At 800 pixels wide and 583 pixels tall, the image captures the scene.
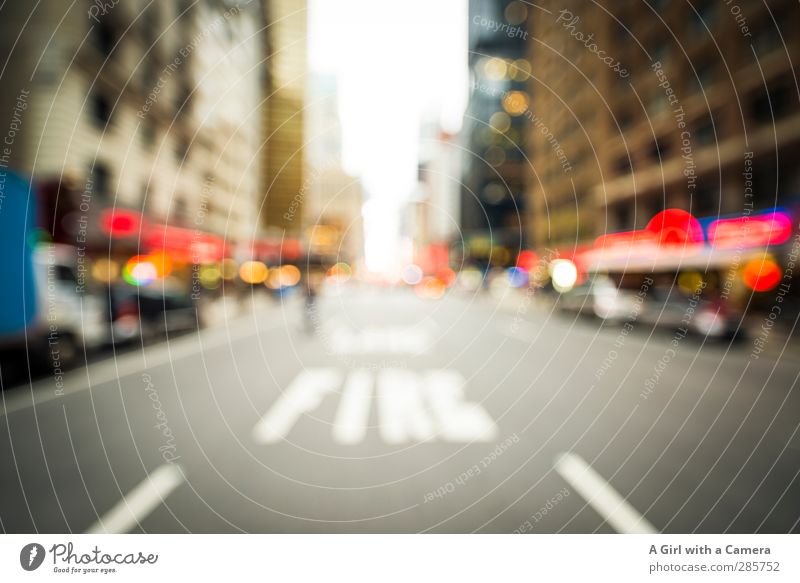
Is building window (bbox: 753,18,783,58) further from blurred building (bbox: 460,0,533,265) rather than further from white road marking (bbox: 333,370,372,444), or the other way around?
blurred building (bbox: 460,0,533,265)

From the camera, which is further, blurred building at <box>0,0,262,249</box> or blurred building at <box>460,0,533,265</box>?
blurred building at <box>460,0,533,265</box>

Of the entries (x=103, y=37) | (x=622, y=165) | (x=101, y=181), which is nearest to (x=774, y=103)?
(x=622, y=165)

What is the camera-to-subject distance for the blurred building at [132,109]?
50.9ft

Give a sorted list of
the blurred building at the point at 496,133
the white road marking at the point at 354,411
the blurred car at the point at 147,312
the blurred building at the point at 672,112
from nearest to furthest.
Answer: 1. the white road marking at the point at 354,411
2. the blurred car at the point at 147,312
3. the blurred building at the point at 672,112
4. the blurred building at the point at 496,133

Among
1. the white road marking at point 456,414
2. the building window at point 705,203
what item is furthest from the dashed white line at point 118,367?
the building window at point 705,203

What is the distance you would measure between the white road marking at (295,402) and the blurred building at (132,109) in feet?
27.6

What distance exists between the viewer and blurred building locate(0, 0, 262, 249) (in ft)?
50.9

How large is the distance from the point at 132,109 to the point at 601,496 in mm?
27080

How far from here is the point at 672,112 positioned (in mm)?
31391

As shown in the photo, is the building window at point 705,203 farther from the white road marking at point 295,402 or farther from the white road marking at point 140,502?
the white road marking at point 140,502

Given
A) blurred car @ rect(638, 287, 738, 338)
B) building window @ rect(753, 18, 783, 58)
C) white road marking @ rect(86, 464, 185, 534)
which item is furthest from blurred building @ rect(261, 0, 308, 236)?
building window @ rect(753, 18, 783, 58)

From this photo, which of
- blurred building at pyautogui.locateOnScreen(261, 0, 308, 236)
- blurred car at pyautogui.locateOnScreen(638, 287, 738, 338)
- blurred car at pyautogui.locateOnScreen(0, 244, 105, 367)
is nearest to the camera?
blurred car at pyautogui.locateOnScreen(0, 244, 105, 367)

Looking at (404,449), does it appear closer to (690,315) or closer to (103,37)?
(690,315)

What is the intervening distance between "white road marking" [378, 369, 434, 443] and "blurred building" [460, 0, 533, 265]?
7544 centimetres
